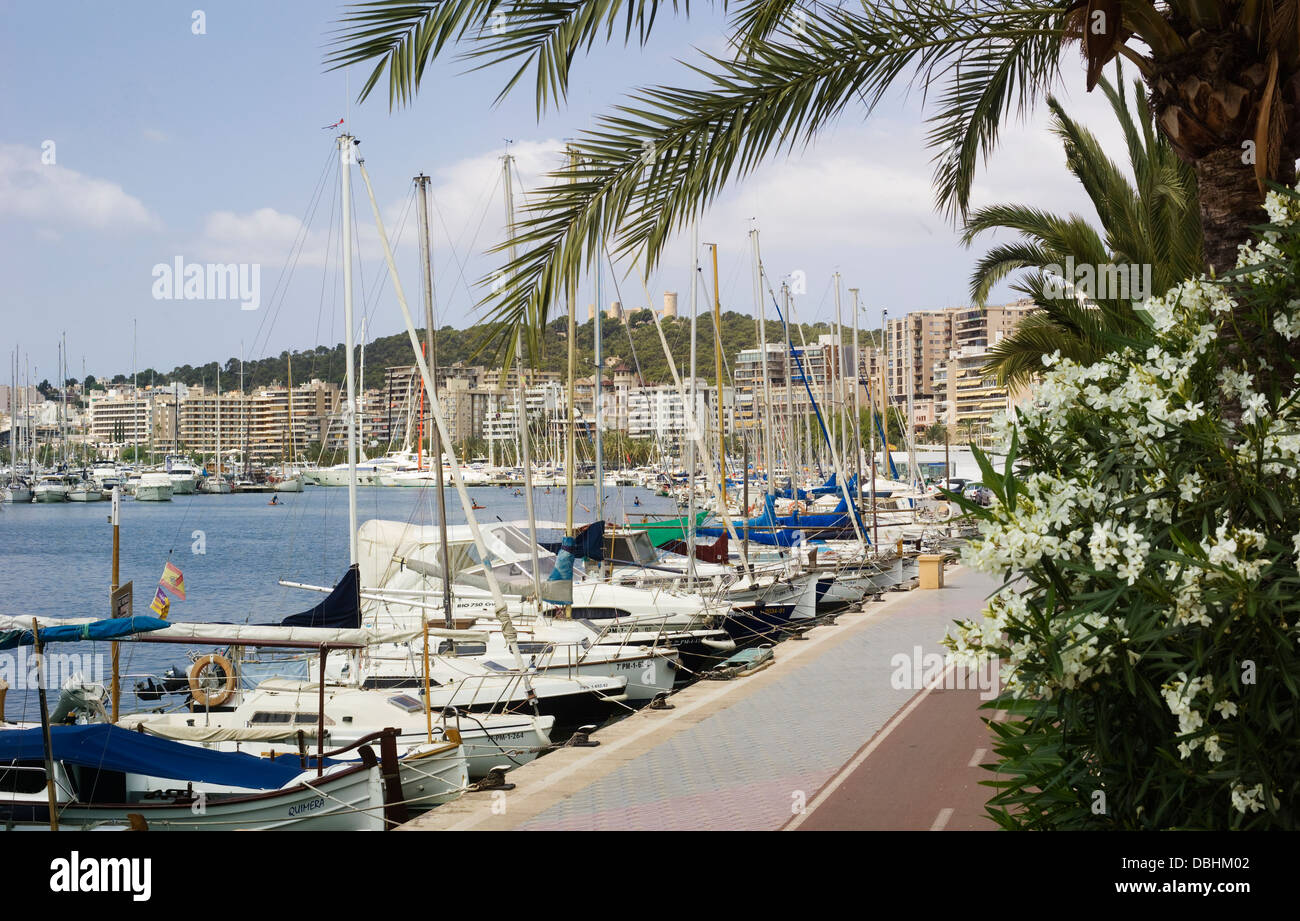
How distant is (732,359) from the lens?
4475 centimetres

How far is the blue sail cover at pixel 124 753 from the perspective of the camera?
1019 centimetres

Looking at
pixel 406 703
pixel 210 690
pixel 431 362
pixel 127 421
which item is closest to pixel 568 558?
pixel 431 362

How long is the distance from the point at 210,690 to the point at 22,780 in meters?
5.70

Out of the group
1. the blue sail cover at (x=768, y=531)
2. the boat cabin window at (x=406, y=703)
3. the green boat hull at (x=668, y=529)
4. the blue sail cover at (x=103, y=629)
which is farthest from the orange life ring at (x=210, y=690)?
the blue sail cover at (x=768, y=531)

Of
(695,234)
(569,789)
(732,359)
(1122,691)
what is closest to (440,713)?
(569,789)

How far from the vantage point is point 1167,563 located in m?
3.97

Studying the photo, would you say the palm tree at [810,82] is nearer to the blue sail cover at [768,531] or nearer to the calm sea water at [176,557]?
the calm sea water at [176,557]

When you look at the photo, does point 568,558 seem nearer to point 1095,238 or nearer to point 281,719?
point 281,719

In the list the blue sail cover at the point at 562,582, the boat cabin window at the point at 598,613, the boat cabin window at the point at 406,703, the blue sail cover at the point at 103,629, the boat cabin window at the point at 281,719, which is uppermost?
the blue sail cover at the point at 103,629

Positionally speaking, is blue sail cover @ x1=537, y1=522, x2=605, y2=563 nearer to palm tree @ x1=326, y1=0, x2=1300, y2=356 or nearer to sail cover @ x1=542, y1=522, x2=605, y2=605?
sail cover @ x1=542, y1=522, x2=605, y2=605

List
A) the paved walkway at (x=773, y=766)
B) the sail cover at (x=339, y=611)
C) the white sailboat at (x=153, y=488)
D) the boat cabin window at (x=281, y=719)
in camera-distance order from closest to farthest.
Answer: the paved walkway at (x=773, y=766), the boat cabin window at (x=281, y=719), the sail cover at (x=339, y=611), the white sailboat at (x=153, y=488)

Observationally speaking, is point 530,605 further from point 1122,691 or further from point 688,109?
point 1122,691

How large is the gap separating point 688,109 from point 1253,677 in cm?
391

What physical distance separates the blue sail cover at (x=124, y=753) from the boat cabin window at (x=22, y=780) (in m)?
0.15
